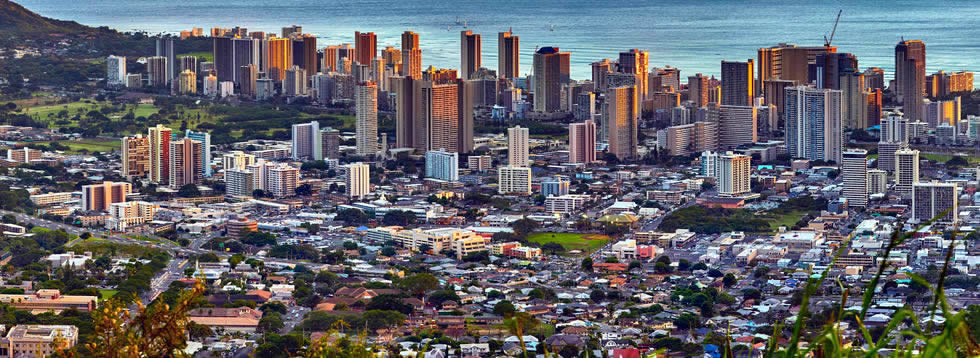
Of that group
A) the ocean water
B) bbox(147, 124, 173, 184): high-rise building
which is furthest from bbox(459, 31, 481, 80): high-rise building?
bbox(147, 124, 173, 184): high-rise building

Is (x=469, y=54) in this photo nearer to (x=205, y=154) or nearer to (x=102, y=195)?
(x=205, y=154)

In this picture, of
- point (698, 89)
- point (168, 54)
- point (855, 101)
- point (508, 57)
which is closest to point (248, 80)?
point (168, 54)

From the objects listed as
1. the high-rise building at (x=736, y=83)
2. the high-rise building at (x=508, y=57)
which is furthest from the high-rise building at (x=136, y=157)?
the high-rise building at (x=508, y=57)

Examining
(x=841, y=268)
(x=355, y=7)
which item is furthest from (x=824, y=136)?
(x=355, y=7)

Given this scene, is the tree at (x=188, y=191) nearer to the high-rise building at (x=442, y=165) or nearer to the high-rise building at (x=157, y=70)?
the high-rise building at (x=442, y=165)

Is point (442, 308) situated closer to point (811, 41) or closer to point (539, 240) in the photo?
point (539, 240)
